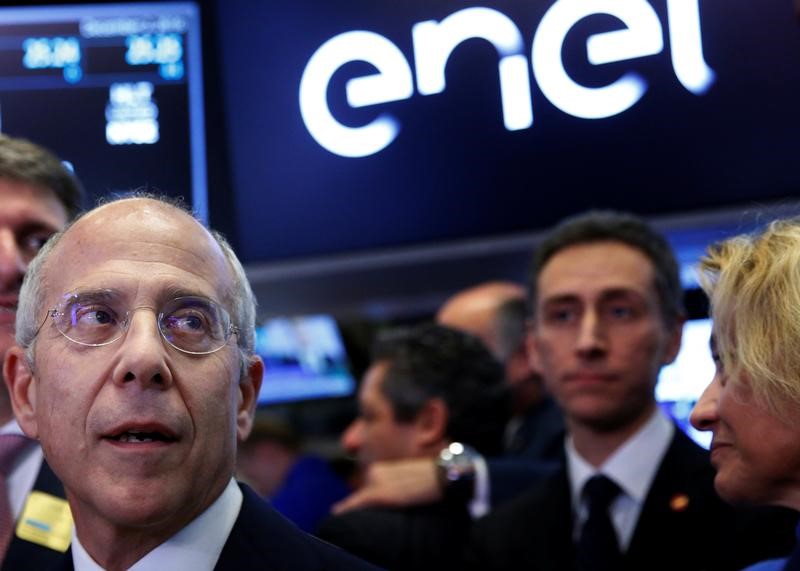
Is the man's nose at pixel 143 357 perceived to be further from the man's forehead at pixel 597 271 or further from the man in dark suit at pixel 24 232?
the man's forehead at pixel 597 271

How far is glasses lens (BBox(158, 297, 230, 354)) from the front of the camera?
205 centimetres

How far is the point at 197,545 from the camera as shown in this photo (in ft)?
6.63

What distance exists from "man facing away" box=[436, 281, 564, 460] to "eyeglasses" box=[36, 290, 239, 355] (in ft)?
7.45

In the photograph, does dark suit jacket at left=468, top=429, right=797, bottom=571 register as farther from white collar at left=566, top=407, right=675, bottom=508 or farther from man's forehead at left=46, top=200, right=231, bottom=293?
man's forehead at left=46, top=200, right=231, bottom=293

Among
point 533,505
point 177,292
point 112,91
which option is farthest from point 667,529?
point 112,91

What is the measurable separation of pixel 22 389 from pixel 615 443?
4.56 feet

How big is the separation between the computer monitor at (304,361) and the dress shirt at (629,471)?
4556mm

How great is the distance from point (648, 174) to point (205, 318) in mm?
1077

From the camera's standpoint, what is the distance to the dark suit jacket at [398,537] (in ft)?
9.58

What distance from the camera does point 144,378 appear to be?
6.41 feet

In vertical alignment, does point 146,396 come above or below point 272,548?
above

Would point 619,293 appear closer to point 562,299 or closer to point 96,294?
point 562,299

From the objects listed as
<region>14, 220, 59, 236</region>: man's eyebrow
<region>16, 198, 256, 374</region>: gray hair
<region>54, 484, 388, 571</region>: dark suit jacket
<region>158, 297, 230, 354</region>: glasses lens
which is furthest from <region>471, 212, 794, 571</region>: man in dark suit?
<region>14, 220, 59, 236</region>: man's eyebrow

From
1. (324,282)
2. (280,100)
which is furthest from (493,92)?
(324,282)
